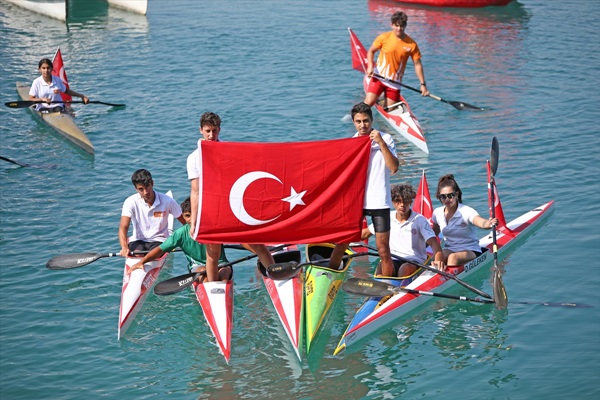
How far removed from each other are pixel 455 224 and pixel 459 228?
0.08 m

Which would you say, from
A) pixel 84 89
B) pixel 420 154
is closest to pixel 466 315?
pixel 420 154

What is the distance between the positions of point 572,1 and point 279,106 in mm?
12712

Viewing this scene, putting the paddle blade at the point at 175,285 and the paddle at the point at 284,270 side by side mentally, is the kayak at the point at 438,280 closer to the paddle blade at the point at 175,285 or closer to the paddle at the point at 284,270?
the paddle at the point at 284,270

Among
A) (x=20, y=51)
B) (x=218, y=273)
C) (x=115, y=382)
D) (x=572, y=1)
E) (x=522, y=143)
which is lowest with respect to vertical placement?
(x=115, y=382)

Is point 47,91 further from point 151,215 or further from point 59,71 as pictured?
point 151,215

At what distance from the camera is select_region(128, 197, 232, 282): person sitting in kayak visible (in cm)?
1152

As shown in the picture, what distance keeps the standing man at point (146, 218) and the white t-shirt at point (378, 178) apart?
2931 mm

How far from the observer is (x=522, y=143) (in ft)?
57.4

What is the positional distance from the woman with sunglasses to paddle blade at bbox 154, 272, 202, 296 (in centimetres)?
342

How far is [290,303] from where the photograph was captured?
10969 millimetres

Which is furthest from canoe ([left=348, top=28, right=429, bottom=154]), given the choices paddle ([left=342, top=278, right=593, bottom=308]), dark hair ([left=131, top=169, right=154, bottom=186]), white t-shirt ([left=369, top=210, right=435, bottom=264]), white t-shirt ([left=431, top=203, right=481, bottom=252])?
dark hair ([left=131, top=169, right=154, bottom=186])

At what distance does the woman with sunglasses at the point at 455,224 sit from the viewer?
1184 cm

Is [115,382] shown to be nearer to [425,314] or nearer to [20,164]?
[425,314]

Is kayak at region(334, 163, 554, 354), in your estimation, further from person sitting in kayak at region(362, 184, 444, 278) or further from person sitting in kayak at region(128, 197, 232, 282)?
person sitting in kayak at region(128, 197, 232, 282)
